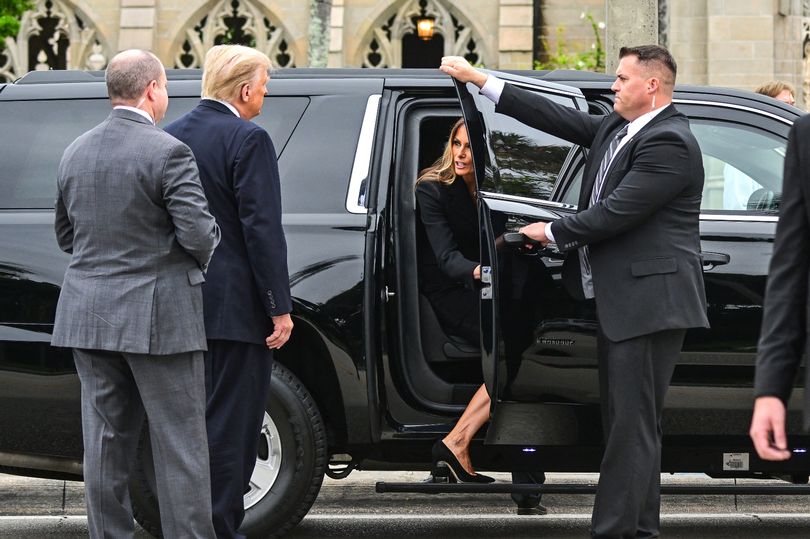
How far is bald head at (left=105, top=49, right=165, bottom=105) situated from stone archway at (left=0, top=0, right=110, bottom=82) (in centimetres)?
1750

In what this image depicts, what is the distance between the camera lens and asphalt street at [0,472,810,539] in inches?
256

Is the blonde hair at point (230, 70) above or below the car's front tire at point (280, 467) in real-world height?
above

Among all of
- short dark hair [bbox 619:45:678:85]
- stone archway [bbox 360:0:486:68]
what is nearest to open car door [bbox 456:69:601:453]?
short dark hair [bbox 619:45:678:85]

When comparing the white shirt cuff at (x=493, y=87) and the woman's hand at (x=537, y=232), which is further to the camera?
the white shirt cuff at (x=493, y=87)

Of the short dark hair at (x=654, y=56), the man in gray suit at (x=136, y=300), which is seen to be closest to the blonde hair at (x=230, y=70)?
the man in gray suit at (x=136, y=300)

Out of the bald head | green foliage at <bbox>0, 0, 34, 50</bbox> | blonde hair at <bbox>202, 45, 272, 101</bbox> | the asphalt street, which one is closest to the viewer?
the bald head

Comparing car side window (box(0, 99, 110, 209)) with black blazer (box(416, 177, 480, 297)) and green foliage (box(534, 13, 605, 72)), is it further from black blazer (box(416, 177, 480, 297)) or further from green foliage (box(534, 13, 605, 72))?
green foliage (box(534, 13, 605, 72))

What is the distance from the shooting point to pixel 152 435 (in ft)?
16.1

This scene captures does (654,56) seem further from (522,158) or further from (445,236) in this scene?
(445,236)

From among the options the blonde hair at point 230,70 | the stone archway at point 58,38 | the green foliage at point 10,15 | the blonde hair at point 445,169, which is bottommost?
the blonde hair at point 445,169

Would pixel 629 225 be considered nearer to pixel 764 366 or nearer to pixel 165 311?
pixel 165 311

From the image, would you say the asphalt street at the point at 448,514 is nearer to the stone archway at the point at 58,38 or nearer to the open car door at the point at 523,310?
the open car door at the point at 523,310

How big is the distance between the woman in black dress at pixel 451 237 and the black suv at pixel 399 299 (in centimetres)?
7

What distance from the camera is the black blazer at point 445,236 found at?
236 inches
